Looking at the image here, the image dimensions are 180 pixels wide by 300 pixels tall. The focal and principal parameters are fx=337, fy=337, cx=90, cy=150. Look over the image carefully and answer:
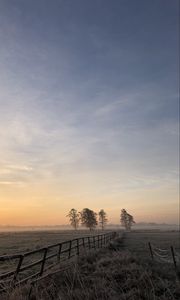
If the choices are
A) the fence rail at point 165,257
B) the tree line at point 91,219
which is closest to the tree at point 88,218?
the tree line at point 91,219

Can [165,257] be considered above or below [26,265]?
below

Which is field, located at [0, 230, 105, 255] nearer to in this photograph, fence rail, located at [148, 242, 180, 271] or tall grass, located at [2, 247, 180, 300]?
fence rail, located at [148, 242, 180, 271]

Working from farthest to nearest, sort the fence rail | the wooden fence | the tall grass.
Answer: the fence rail, the wooden fence, the tall grass

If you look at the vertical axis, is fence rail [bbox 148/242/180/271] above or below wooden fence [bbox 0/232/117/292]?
below

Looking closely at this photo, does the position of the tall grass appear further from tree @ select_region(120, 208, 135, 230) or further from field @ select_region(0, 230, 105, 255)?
tree @ select_region(120, 208, 135, 230)

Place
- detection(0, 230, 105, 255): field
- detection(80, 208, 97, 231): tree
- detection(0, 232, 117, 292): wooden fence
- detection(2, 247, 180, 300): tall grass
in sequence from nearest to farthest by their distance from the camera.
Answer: detection(2, 247, 180, 300): tall grass < detection(0, 232, 117, 292): wooden fence < detection(0, 230, 105, 255): field < detection(80, 208, 97, 231): tree

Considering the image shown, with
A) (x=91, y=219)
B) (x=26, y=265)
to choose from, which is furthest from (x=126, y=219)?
(x=26, y=265)

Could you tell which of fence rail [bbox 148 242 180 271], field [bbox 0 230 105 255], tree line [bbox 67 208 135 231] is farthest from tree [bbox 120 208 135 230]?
fence rail [bbox 148 242 180 271]

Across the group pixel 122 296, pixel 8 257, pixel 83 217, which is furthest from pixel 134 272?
pixel 83 217

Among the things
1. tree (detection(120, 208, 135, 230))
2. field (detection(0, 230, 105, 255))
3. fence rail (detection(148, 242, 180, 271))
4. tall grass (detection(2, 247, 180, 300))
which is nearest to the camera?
tall grass (detection(2, 247, 180, 300))

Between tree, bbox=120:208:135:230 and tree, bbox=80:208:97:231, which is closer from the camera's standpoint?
tree, bbox=80:208:97:231

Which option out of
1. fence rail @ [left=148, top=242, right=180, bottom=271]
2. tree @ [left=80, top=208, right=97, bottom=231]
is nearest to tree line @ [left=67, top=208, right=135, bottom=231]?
tree @ [left=80, top=208, right=97, bottom=231]

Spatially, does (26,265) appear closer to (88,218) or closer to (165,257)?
(165,257)

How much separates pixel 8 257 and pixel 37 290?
1.07 m
